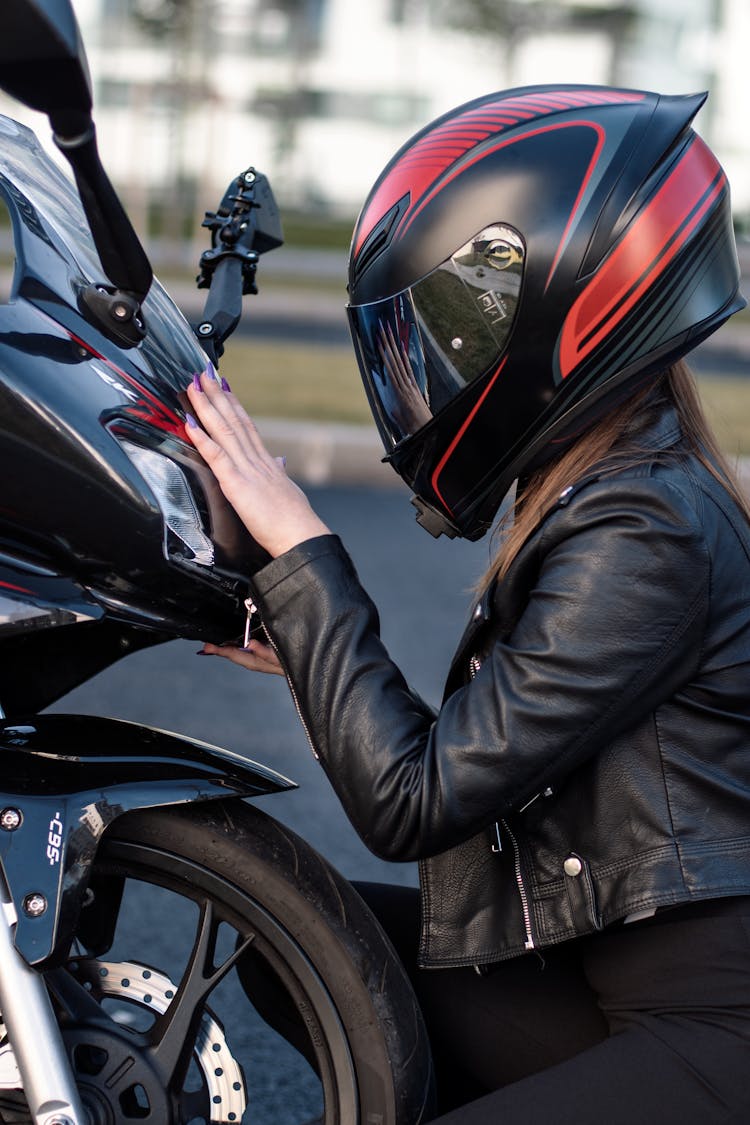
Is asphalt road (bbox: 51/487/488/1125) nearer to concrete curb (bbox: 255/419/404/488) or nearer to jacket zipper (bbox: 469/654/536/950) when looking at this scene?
concrete curb (bbox: 255/419/404/488)

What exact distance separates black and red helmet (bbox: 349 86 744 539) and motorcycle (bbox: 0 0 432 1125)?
26 cm

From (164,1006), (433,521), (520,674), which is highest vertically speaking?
(433,521)

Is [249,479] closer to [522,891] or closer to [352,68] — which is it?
[522,891]

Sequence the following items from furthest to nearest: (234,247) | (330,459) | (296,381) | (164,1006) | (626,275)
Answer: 1. (296,381)
2. (330,459)
3. (234,247)
4. (164,1006)
5. (626,275)

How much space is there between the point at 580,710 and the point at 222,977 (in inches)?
20.3

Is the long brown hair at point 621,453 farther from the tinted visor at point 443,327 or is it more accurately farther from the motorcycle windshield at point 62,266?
the motorcycle windshield at point 62,266

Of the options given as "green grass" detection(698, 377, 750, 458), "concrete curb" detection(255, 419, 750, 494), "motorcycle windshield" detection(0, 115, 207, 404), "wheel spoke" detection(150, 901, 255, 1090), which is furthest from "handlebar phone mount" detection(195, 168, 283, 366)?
"green grass" detection(698, 377, 750, 458)

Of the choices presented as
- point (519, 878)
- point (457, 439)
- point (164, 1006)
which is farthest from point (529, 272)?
point (164, 1006)

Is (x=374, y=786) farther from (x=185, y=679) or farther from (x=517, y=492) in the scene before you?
(x=185, y=679)

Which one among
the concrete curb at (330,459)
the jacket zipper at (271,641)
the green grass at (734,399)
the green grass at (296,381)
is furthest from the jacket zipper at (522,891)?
the green grass at (734,399)

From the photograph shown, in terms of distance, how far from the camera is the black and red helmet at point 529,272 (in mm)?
1527

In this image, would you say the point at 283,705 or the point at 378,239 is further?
the point at 283,705

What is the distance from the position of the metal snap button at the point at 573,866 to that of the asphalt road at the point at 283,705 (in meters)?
0.71

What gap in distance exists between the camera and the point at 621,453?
1.56 m
